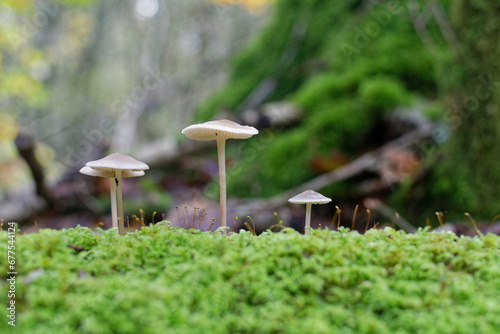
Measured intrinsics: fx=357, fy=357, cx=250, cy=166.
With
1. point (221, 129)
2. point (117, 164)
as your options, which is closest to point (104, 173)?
point (117, 164)

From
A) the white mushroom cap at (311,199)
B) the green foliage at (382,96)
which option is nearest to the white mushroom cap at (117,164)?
the white mushroom cap at (311,199)

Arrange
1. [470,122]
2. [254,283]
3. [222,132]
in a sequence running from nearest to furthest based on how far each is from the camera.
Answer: [254,283], [222,132], [470,122]

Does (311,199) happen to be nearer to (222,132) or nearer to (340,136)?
(222,132)

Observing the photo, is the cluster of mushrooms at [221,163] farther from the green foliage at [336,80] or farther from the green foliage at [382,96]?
the green foliage at [382,96]

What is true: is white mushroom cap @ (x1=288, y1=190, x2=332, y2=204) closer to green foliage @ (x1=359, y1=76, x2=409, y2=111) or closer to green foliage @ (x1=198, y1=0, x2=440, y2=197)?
green foliage @ (x1=198, y1=0, x2=440, y2=197)

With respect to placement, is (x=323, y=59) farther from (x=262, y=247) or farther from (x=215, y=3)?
(x=215, y=3)

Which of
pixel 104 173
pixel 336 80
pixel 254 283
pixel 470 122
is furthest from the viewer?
pixel 336 80
